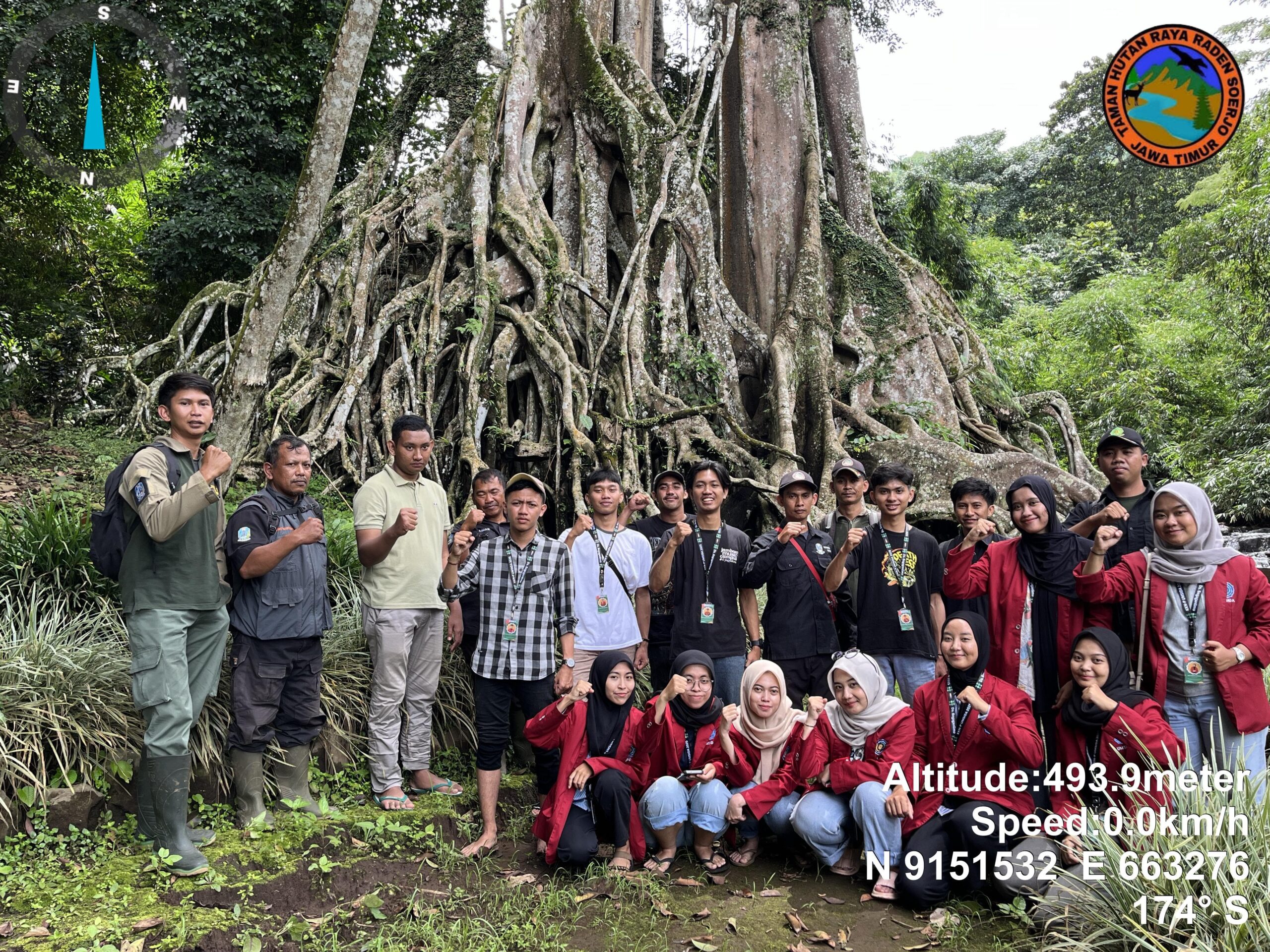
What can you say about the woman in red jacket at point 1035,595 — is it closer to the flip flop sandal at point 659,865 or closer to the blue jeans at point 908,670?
the blue jeans at point 908,670

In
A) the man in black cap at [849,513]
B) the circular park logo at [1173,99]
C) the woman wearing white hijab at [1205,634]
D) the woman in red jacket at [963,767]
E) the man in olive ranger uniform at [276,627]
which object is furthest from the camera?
the circular park logo at [1173,99]

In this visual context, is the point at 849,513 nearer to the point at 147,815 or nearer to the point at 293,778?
the point at 293,778

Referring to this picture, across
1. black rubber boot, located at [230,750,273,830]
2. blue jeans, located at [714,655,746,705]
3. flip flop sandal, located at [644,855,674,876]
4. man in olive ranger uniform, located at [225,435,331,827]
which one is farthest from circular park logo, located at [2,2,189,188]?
flip flop sandal, located at [644,855,674,876]

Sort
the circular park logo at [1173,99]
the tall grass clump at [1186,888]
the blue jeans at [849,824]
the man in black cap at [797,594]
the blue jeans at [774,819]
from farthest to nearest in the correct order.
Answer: the circular park logo at [1173,99] < the man in black cap at [797,594] < the blue jeans at [774,819] < the blue jeans at [849,824] < the tall grass clump at [1186,888]

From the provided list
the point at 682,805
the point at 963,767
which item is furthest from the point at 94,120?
the point at 963,767

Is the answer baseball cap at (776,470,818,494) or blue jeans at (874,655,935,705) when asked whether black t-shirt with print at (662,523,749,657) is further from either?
blue jeans at (874,655,935,705)

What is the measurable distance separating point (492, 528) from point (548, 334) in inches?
110

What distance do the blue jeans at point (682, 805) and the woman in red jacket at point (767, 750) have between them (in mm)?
62

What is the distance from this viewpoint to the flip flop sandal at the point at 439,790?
15.8ft

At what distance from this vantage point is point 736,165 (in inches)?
400

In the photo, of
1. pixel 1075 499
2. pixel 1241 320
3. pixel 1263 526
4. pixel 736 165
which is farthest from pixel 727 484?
pixel 1241 320

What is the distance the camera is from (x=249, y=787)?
4219 mm

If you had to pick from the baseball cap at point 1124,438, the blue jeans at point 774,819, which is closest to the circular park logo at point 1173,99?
the baseball cap at point 1124,438

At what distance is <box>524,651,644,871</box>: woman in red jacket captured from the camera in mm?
4180
